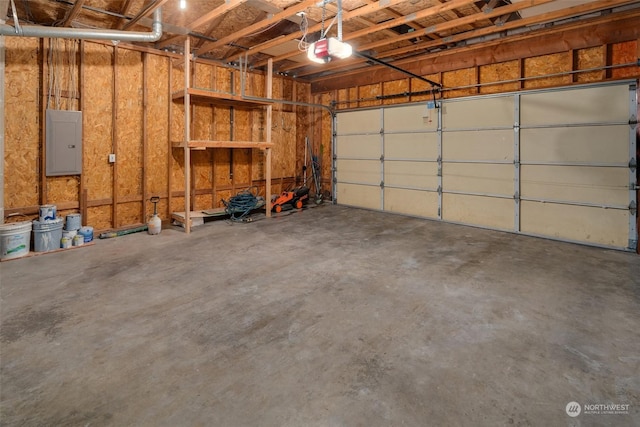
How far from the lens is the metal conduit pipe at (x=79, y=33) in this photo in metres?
4.17

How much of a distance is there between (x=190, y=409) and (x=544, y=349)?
7.49ft

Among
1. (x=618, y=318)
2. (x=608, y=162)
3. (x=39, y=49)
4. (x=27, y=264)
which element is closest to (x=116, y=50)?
(x=39, y=49)

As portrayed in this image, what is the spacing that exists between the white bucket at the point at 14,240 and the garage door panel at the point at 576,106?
7.37 meters

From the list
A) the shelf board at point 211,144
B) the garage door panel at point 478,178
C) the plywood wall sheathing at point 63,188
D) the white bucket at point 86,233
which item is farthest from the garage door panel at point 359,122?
the white bucket at point 86,233

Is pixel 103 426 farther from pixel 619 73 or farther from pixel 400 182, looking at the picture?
pixel 619 73

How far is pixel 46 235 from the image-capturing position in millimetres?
4691

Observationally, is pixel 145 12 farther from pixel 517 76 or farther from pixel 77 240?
pixel 517 76

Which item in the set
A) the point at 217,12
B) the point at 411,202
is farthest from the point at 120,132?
the point at 411,202

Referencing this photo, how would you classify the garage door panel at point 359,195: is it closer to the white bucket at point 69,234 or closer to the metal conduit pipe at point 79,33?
the metal conduit pipe at point 79,33

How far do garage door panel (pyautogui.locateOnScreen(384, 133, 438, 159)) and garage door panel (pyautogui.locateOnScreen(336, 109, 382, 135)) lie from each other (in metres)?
0.43

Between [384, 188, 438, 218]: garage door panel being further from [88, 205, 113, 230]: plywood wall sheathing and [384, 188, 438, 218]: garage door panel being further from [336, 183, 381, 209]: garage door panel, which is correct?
[88, 205, 113, 230]: plywood wall sheathing

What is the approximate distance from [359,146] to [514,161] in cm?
331

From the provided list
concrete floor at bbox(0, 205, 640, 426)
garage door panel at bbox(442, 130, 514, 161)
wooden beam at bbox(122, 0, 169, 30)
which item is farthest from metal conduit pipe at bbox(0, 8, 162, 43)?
garage door panel at bbox(442, 130, 514, 161)

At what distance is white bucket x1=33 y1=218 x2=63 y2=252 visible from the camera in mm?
4645
